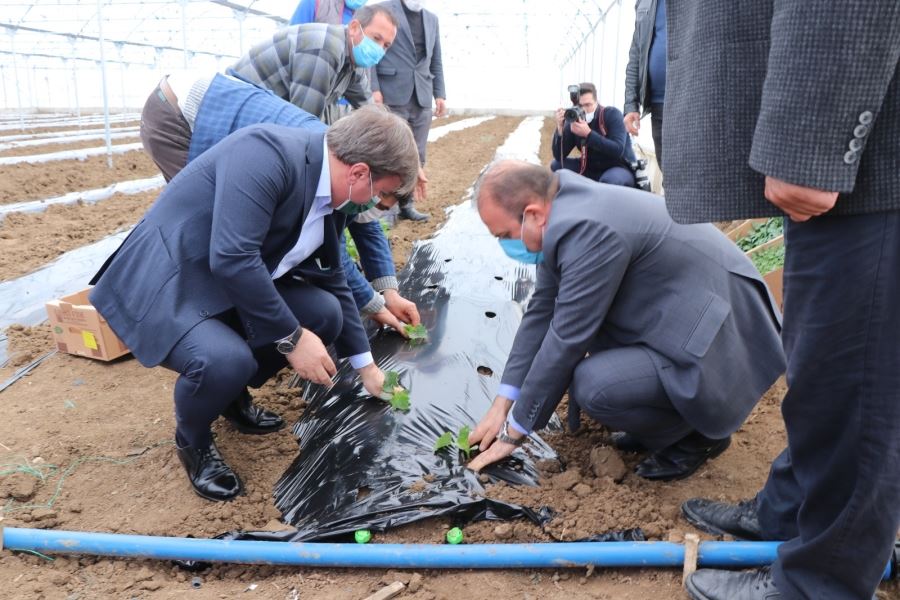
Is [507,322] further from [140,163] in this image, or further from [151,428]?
[140,163]

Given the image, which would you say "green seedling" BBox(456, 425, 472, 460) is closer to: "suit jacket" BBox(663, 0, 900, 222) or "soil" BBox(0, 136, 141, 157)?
"suit jacket" BBox(663, 0, 900, 222)

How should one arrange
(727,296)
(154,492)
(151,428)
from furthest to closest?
1. (151,428)
2. (154,492)
3. (727,296)

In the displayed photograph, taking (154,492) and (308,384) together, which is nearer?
(154,492)

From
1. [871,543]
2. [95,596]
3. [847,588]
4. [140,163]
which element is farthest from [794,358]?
[140,163]

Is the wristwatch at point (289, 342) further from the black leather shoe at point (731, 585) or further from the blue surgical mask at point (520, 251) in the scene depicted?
the black leather shoe at point (731, 585)

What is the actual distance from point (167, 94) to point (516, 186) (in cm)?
166

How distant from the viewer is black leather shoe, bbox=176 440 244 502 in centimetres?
216

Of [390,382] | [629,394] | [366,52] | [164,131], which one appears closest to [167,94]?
[164,131]

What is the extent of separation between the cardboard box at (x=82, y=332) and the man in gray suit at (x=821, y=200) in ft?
8.93

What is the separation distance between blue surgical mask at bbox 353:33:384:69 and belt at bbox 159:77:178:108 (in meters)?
0.95

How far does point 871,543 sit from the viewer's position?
4.26ft

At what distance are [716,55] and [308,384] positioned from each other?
210 centimetres

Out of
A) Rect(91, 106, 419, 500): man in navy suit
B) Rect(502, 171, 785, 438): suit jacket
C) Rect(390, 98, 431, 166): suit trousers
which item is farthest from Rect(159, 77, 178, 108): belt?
Rect(390, 98, 431, 166): suit trousers

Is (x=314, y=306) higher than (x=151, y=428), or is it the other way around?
(x=314, y=306)
